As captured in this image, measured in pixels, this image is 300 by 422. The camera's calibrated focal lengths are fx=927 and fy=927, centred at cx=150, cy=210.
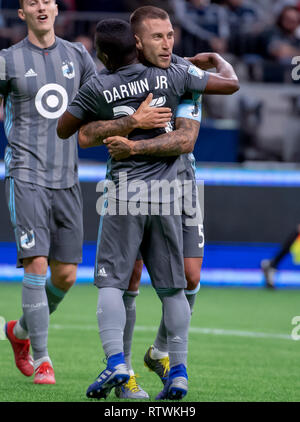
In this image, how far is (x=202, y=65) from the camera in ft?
17.3

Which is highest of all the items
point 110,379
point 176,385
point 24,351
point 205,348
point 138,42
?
point 138,42

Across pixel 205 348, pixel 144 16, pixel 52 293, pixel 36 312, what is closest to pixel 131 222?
pixel 144 16

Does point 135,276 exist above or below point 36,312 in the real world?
above

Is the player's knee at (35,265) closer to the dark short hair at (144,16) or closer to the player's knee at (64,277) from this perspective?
the player's knee at (64,277)

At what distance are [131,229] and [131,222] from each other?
4cm

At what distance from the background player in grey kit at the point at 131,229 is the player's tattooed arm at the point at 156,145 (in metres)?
→ 0.09

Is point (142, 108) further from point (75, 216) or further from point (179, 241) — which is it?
point (75, 216)

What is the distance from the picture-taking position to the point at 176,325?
15.7ft

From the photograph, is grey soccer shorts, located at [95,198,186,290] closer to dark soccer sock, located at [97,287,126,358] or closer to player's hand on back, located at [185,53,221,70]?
dark soccer sock, located at [97,287,126,358]

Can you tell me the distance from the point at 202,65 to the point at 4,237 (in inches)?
267

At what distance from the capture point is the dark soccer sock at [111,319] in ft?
15.3

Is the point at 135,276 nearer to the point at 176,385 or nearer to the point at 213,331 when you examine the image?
the point at 176,385
